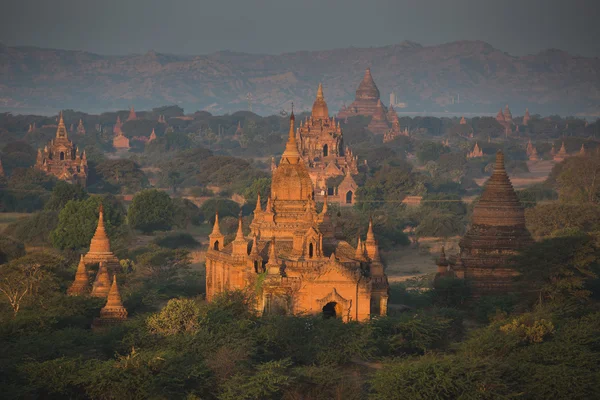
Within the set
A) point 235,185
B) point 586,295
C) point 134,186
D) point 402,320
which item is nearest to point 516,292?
point 586,295

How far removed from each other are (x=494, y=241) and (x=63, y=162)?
64408 millimetres

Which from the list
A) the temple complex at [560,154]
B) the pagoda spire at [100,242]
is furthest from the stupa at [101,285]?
the temple complex at [560,154]

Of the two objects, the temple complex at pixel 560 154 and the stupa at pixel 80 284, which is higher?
the temple complex at pixel 560 154

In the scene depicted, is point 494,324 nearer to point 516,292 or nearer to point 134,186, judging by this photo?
point 516,292

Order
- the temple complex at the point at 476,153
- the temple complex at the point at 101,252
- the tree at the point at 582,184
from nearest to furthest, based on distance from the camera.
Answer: the temple complex at the point at 101,252, the tree at the point at 582,184, the temple complex at the point at 476,153

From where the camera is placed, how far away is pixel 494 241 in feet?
177

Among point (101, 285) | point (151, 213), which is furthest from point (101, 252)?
point (151, 213)

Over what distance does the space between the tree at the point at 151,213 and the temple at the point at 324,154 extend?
2156 centimetres

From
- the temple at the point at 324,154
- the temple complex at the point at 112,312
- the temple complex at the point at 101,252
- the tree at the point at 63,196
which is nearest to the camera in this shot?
the temple complex at the point at 112,312

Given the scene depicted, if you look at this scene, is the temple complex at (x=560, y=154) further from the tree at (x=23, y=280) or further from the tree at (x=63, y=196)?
the tree at (x=23, y=280)

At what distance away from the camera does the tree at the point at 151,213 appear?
7975 centimetres

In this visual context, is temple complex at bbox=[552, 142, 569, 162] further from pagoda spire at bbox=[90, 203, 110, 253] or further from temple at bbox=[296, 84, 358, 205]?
pagoda spire at bbox=[90, 203, 110, 253]

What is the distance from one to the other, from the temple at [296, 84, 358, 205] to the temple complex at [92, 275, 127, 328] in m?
55.9

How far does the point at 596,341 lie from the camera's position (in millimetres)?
41438
